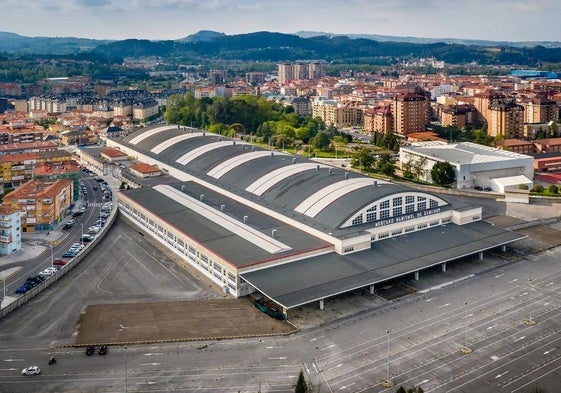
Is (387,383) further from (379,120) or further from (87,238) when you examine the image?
(379,120)

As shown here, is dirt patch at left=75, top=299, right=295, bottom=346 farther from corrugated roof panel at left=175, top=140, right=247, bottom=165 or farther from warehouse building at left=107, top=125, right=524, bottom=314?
corrugated roof panel at left=175, top=140, right=247, bottom=165

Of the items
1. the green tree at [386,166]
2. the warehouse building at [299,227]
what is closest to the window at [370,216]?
the warehouse building at [299,227]

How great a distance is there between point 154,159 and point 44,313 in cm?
3104

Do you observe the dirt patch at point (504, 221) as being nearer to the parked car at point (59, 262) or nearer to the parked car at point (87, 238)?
the parked car at point (87, 238)

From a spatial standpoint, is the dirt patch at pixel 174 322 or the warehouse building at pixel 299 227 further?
the warehouse building at pixel 299 227

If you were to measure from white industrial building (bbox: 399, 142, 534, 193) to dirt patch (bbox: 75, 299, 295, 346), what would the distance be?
35.0 meters

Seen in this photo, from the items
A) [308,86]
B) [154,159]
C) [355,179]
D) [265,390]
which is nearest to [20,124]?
[154,159]

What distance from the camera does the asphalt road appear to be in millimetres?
24172

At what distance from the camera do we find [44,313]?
30.5 m

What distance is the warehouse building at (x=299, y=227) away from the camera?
32562 mm

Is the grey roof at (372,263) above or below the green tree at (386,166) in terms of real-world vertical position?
below

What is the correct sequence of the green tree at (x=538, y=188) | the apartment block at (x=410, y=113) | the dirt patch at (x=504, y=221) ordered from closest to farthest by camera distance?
the dirt patch at (x=504, y=221)
the green tree at (x=538, y=188)
the apartment block at (x=410, y=113)

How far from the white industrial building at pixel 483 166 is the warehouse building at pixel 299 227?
17317 millimetres

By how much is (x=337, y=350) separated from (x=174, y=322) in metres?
8.07
